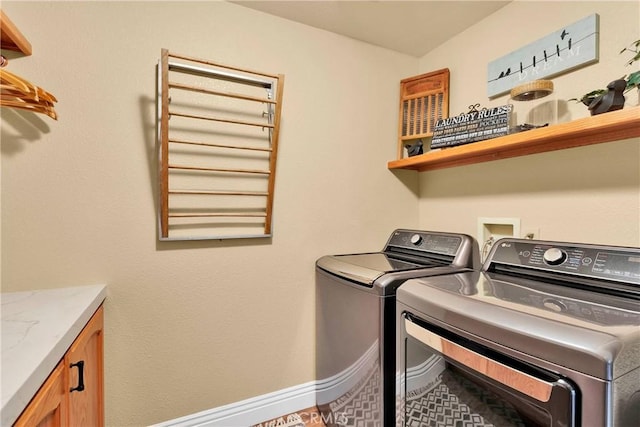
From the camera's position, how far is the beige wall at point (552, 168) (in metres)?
1.22

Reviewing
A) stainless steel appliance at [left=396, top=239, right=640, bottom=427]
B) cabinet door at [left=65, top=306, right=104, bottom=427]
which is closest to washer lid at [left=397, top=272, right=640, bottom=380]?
stainless steel appliance at [left=396, top=239, right=640, bottom=427]

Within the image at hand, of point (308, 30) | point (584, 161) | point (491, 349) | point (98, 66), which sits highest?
point (308, 30)

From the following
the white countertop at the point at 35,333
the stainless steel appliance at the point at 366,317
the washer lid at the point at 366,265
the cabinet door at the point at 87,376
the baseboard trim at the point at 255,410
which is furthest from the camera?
the baseboard trim at the point at 255,410

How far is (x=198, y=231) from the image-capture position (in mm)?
1589

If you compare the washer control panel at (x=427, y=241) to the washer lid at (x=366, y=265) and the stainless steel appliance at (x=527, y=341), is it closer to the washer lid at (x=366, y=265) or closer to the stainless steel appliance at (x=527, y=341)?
the washer lid at (x=366, y=265)

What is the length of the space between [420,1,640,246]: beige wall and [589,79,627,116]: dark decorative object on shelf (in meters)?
0.16

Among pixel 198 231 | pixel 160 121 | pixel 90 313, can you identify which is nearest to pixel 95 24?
pixel 160 121

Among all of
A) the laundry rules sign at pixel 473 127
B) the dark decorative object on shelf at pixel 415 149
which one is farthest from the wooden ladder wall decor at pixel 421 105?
the laundry rules sign at pixel 473 127

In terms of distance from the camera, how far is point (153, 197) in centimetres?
150

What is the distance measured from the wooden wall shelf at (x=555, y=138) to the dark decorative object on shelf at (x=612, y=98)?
2.6 inches

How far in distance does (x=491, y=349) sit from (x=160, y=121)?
5.03 ft

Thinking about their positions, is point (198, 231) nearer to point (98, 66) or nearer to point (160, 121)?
point (160, 121)

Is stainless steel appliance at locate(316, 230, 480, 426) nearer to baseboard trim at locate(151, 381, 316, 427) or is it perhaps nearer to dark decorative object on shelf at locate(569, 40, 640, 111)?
baseboard trim at locate(151, 381, 316, 427)

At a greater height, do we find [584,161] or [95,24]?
[95,24]
